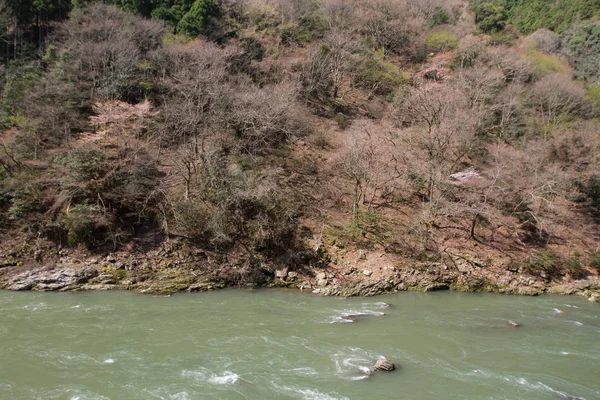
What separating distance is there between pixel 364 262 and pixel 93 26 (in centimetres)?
2552

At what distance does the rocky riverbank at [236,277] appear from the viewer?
1652 centimetres

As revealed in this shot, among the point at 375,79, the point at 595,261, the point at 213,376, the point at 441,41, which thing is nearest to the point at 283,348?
the point at 213,376

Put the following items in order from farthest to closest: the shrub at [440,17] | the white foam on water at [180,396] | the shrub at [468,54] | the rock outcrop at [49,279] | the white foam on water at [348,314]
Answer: the shrub at [440,17], the shrub at [468,54], the rock outcrop at [49,279], the white foam on water at [348,314], the white foam on water at [180,396]

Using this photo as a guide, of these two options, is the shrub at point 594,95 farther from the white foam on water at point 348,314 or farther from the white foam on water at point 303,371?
the white foam on water at point 303,371

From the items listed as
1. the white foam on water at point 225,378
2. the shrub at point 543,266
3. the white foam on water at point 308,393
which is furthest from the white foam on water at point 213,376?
the shrub at point 543,266

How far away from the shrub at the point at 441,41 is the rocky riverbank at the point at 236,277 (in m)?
30.4

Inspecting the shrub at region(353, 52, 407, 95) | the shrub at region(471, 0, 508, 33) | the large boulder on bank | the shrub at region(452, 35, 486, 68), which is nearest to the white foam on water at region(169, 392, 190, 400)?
the large boulder on bank

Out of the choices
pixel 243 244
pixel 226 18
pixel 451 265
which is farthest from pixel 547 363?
pixel 226 18

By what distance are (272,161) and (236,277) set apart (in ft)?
34.0

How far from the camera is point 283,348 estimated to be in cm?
1132

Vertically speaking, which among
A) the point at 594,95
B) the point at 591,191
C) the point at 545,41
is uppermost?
the point at 545,41

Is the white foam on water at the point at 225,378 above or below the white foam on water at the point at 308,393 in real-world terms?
below

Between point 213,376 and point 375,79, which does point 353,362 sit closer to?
point 213,376

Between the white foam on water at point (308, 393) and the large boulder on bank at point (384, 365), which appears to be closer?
the white foam on water at point (308, 393)
